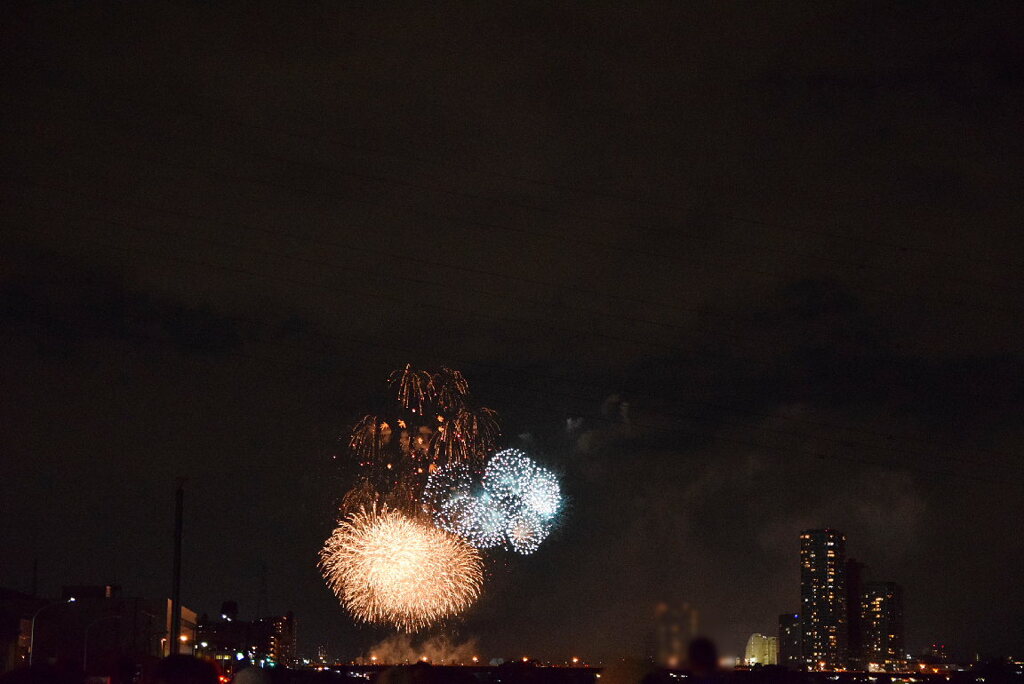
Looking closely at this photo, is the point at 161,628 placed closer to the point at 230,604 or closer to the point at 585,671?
the point at 585,671

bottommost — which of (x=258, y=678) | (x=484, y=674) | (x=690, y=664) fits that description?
(x=484, y=674)

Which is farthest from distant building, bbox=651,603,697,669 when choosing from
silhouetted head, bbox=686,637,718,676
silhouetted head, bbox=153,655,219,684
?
silhouetted head, bbox=153,655,219,684

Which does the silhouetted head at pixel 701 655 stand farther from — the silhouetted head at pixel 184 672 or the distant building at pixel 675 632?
the silhouetted head at pixel 184 672

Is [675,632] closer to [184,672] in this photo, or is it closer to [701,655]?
[701,655]

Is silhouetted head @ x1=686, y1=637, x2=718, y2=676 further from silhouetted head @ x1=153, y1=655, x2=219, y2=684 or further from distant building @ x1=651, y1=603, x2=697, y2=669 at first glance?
silhouetted head @ x1=153, y1=655, x2=219, y2=684

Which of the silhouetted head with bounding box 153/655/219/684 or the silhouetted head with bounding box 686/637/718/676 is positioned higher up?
the silhouetted head with bounding box 686/637/718/676

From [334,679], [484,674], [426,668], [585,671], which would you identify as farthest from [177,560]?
[484,674]

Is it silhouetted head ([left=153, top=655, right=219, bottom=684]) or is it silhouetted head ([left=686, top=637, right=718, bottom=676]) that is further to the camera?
silhouetted head ([left=153, top=655, right=219, bottom=684])
